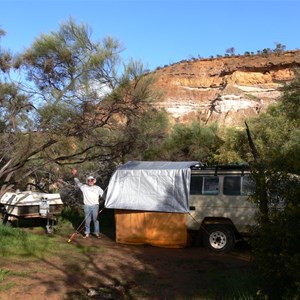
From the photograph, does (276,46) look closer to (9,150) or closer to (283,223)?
(9,150)

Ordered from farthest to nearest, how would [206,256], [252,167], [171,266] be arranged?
[206,256] → [171,266] → [252,167]

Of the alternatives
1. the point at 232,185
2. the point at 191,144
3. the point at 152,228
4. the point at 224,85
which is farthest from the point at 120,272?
the point at 224,85

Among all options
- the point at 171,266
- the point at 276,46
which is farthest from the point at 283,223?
the point at 276,46

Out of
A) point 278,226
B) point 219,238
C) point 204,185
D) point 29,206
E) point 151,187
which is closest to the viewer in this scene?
point 278,226

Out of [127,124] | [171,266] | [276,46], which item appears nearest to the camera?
[171,266]

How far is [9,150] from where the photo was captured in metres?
12.2

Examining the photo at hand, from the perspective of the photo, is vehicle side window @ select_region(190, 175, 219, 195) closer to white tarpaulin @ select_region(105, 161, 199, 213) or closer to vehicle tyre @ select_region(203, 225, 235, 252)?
white tarpaulin @ select_region(105, 161, 199, 213)

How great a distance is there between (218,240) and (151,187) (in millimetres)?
2251

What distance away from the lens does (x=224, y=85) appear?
45.8m

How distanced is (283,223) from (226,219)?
5435 mm

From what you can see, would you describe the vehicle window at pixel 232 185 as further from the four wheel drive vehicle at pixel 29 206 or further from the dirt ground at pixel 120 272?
the four wheel drive vehicle at pixel 29 206

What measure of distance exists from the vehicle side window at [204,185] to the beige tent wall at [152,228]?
0.69 m

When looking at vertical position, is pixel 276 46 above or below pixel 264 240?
above

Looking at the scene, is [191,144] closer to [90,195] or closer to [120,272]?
[90,195]
